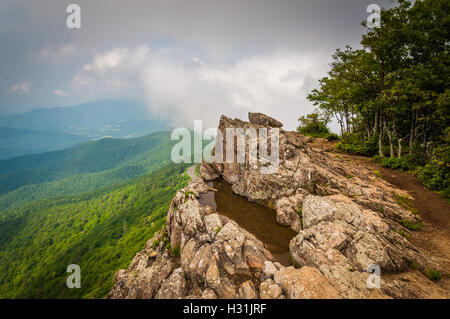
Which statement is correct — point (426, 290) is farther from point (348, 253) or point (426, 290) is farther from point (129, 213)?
point (129, 213)

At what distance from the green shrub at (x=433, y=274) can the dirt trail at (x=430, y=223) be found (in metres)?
0.19

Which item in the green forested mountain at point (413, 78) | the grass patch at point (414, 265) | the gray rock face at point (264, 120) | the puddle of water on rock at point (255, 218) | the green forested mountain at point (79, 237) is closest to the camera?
the grass patch at point (414, 265)

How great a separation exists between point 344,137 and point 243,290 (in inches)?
1187

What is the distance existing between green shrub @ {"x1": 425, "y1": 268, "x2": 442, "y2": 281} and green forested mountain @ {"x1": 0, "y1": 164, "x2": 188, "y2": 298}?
63.1 meters

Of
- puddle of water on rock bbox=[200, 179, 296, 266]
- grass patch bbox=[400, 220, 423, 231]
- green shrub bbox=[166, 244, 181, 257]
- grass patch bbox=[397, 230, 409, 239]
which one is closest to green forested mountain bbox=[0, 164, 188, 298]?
green shrub bbox=[166, 244, 181, 257]

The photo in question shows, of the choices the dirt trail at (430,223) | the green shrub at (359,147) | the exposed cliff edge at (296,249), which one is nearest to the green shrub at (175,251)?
the exposed cliff edge at (296,249)

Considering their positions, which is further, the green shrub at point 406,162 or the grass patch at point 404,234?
the green shrub at point 406,162

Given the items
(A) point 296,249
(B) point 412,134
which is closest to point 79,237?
(A) point 296,249

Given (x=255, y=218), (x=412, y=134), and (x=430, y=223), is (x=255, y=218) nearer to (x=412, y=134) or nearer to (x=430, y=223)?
(x=430, y=223)

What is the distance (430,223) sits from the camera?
12117mm

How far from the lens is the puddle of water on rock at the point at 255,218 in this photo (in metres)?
11.2

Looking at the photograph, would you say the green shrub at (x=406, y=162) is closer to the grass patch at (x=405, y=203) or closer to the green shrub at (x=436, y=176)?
the green shrub at (x=436, y=176)

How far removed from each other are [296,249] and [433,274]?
6118 millimetres
